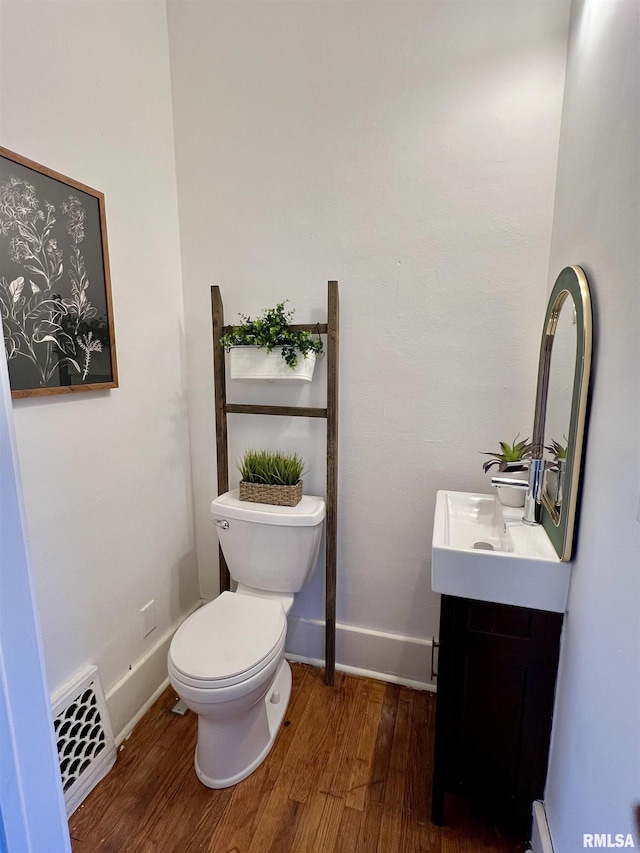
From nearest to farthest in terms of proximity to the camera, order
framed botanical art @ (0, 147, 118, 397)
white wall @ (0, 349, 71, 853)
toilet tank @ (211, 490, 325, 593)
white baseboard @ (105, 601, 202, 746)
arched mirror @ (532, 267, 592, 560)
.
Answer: white wall @ (0, 349, 71, 853), arched mirror @ (532, 267, 592, 560), framed botanical art @ (0, 147, 118, 397), white baseboard @ (105, 601, 202, 746), toilet tank @ (211, 490, 325, 593)

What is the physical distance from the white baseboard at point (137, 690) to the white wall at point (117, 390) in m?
0.02

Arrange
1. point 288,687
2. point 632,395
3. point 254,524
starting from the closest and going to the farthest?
point 632,395, point 254,524, point 288,687

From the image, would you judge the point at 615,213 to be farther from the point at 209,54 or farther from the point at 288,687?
the point at 288,687

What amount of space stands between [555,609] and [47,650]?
1443 millimetres

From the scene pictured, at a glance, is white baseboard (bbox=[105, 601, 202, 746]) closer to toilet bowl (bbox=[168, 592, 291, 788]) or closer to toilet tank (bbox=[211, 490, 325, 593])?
toilet bowl (bbox=[168, 592, 291, 788])

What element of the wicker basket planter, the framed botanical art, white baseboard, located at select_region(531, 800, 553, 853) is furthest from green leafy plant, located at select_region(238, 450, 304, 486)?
white baseboard, located at select_region(531, 800, 553, 853)

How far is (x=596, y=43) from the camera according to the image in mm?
1011

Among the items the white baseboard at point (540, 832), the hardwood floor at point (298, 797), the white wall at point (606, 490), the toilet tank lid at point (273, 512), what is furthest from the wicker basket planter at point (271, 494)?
the white baseboard at point (540, 832)

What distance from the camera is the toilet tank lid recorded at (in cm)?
157

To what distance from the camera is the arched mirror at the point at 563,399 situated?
38.6 inches

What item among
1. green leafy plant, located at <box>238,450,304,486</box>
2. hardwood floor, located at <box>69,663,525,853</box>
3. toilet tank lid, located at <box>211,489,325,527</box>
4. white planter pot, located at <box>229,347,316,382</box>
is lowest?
hardwood floor, located at <box>69,663,525,853</box>

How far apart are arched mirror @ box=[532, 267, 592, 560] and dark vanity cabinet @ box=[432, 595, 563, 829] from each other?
0.27m

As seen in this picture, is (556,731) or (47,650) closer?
(556,731)

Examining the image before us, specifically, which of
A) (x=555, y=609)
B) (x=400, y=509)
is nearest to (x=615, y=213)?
(x=555, y=609)
